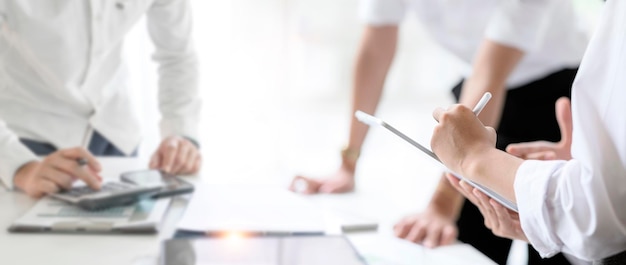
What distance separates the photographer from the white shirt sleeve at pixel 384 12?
1274mm

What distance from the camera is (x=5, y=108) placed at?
123 cm

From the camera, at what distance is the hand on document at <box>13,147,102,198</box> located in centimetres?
98

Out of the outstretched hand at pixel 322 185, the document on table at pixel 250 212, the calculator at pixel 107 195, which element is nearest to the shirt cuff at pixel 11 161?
the calculator at pixel 107 195

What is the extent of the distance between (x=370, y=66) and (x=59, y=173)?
65cm

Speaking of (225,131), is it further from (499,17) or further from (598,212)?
(598,212)

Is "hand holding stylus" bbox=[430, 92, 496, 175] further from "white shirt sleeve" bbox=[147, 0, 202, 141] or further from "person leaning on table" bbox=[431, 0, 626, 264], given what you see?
"white shirt sleeve" bbox=[147, 0, 202, 141]

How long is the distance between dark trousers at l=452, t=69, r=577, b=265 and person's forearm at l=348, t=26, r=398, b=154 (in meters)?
0.30

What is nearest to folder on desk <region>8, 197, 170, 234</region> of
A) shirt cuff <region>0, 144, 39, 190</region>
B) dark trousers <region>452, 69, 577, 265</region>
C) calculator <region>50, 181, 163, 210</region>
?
calculator <region>50, 181, 163, 210</region>

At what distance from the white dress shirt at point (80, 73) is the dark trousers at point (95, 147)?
14 millimetres

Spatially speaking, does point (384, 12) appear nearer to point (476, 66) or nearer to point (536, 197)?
point (476, 66)

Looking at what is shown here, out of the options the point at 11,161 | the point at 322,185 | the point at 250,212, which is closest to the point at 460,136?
the point at 250,212

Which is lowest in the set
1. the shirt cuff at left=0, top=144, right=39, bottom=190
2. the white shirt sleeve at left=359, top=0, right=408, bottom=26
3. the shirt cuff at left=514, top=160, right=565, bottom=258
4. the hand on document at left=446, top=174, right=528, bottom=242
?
the shirt cuff at left=0, top=144, right=39, bottom=190

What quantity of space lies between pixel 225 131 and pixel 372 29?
1446mm

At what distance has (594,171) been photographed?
0.53 m
